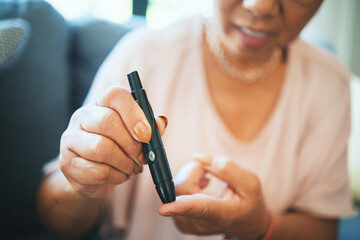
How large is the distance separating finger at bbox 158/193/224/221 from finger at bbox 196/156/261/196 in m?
0.05

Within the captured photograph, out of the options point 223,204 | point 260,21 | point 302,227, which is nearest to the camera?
point 223,204

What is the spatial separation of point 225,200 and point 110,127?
231 mm

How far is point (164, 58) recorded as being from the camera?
0.69 m

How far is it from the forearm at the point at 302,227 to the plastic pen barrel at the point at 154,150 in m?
0.37

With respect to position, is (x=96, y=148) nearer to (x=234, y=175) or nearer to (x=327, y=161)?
(x=234, y=175)

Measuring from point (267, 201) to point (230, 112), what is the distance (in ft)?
0.78

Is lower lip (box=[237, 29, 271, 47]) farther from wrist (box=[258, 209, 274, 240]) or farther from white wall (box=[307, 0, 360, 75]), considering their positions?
white wall (box=[307, 0, 360, 75])

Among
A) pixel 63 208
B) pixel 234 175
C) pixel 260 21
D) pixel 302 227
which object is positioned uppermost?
pixel 260 21

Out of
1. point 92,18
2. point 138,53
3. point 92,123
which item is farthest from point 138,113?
point 92,18

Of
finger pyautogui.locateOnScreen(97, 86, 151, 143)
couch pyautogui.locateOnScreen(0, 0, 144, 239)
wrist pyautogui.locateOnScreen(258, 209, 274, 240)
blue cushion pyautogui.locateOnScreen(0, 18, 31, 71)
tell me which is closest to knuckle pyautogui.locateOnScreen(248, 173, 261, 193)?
wrist pyautogui.locateOnScreen(258, 209, 274, 240)

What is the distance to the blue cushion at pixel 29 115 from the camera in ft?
2.31

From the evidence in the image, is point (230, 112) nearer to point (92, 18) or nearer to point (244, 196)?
point (244, 196)

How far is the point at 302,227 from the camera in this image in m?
0.69

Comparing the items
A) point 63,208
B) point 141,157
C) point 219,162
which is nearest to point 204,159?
point 219,162
